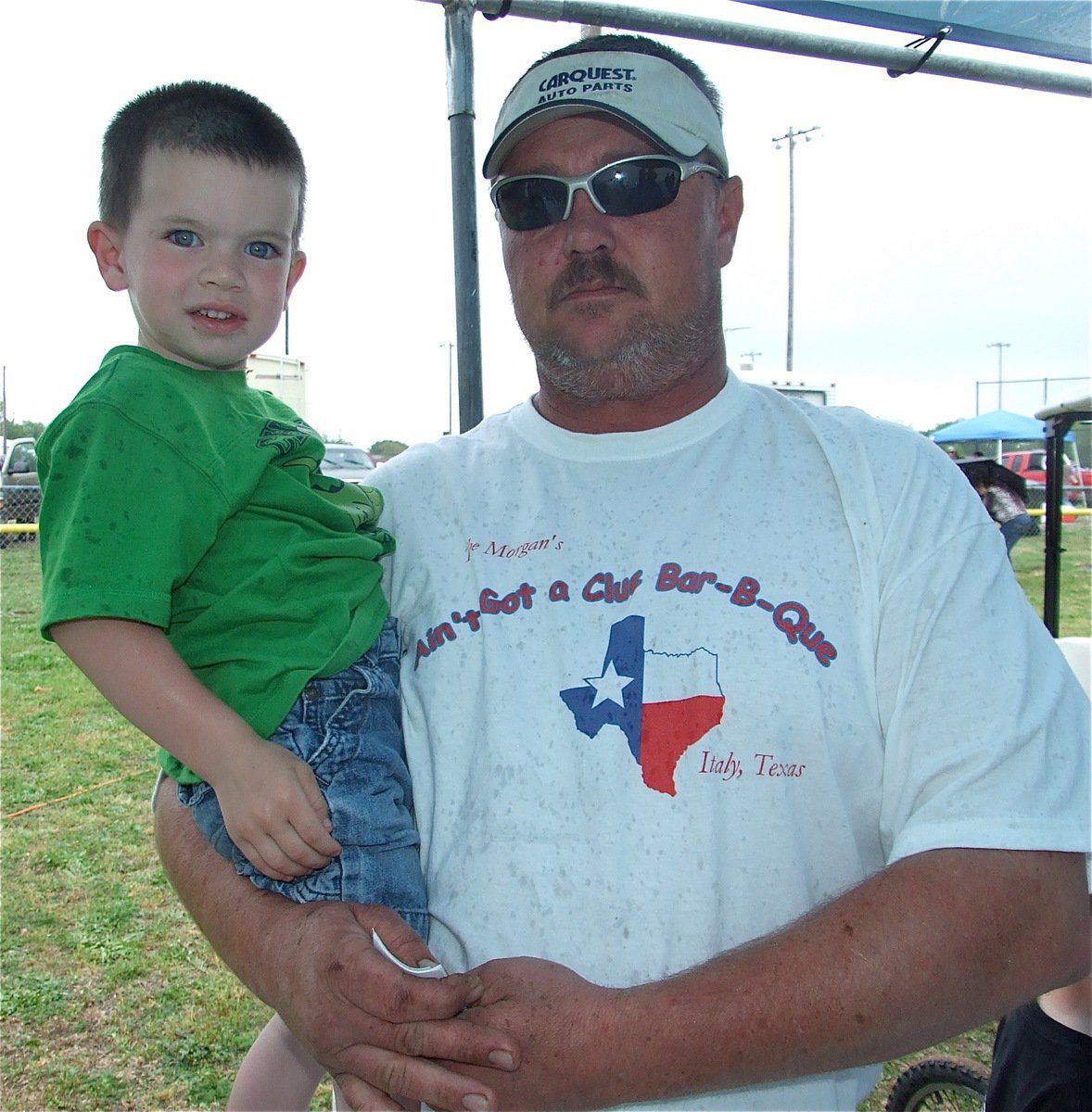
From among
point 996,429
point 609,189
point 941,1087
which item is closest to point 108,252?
point 609,189

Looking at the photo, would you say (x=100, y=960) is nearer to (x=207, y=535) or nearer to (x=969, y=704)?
(x=207, y=535)

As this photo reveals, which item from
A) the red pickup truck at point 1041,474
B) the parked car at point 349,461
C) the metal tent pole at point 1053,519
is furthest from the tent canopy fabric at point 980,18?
the red pickup truck at point 1041,474

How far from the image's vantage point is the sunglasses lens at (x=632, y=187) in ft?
6.75

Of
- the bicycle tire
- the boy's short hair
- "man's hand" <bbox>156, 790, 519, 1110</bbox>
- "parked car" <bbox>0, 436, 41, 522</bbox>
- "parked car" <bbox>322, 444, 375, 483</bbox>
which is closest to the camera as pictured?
"man's hand" <bbox>156, 790, 519, 1110</bbox>

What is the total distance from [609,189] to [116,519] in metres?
1.21

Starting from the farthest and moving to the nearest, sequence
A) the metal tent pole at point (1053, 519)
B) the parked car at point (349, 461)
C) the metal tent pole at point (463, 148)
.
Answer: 1. the parked car at point (349, 461)
2. the metal tent pole at point (1053, 519)
3. the metal tent pole at point (463, 148)

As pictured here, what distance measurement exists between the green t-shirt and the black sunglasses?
734 millimetres

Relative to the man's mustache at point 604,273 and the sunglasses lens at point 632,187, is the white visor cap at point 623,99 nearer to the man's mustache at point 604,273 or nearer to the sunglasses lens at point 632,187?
the sunglasses lens at point 632,187

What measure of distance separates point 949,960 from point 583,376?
126cm

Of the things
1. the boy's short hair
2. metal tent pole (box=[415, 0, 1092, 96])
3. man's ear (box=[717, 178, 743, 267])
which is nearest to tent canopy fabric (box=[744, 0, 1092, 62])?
metal tent pole (box=[415, 0, 1092, 96])

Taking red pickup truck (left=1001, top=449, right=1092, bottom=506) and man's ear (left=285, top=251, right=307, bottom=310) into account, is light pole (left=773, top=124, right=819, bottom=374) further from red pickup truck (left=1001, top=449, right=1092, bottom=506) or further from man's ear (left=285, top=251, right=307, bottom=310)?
man's ear (left=285, top=251, right=307, bottom=310)

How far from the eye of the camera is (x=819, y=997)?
1352 millimetres

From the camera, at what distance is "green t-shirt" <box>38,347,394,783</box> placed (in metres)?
1.48

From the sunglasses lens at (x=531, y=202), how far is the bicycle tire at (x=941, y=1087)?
8.20ft
